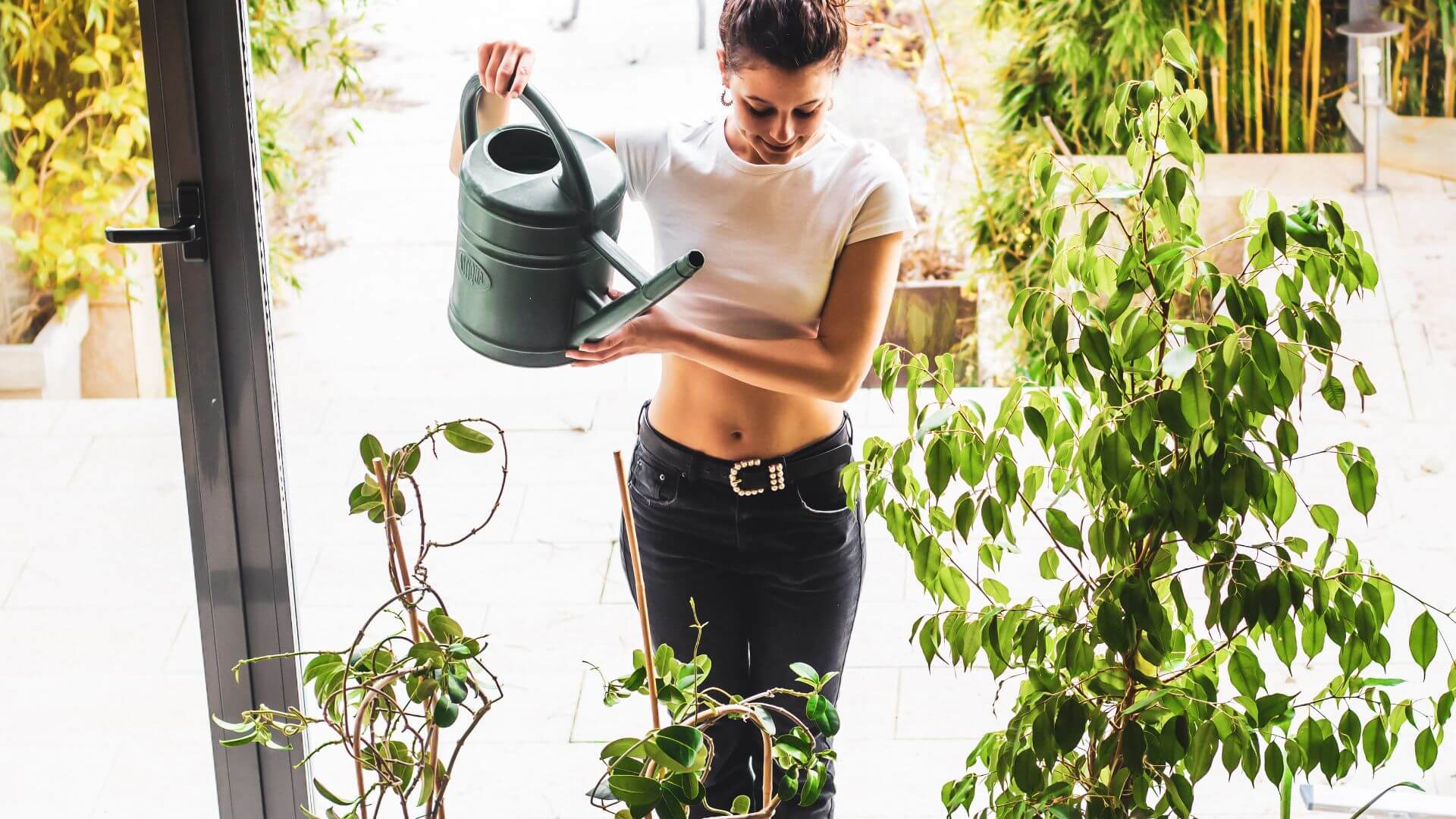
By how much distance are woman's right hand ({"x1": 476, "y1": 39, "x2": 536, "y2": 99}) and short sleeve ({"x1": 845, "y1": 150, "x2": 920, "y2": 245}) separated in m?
0.33

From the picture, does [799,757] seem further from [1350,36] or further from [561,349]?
[1350,36]

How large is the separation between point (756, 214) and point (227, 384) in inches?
24.7

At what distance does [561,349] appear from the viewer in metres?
1.33

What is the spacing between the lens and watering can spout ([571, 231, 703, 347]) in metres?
1.20

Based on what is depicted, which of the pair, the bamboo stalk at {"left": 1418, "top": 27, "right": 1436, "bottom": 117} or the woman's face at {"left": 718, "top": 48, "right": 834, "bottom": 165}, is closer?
the woman's face at {"left": 718, "top": 48, "right": 834, "bottom": 165}

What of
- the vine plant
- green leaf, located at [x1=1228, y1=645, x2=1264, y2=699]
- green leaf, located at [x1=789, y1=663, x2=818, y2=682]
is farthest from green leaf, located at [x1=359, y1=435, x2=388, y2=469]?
green leaf, located at [x1=1228, y1=645, x2=1264, y2=699]

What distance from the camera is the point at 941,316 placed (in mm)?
3803

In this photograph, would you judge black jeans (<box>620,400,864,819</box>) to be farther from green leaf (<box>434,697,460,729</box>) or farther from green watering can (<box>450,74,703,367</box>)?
green leaf (<box>434,697,460,729</box>)

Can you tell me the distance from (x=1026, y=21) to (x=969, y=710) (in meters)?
1.97

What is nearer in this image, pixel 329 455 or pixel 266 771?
pixel 266 771

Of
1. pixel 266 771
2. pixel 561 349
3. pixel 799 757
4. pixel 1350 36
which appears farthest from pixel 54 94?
pixel 1350 36

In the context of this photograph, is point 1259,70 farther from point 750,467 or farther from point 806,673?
point 806,673

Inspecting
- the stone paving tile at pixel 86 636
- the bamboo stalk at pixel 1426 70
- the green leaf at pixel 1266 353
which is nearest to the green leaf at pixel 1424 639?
the green leaf at pixel 1266 353

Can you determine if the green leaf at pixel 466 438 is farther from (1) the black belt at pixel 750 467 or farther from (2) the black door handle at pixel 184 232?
(2) the black door handle at pixel 184 232
